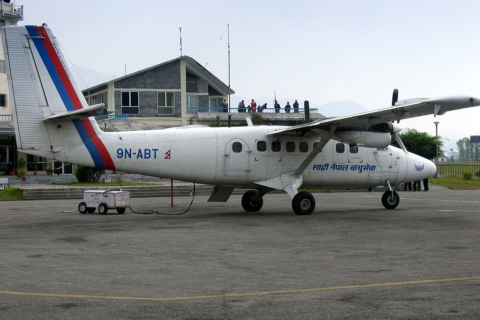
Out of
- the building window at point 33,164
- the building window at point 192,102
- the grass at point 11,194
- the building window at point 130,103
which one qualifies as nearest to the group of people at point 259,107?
the building window at point 192,102

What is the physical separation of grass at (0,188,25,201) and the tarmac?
42.4ft

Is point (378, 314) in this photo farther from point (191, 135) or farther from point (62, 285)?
point (191, 135)

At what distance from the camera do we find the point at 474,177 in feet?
180

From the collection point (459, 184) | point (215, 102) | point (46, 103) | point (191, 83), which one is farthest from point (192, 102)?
point (46, 103)

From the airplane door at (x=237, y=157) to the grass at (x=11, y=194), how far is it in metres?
16.0

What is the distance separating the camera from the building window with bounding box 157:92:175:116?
59.6 metres

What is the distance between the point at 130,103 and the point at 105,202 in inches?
1462

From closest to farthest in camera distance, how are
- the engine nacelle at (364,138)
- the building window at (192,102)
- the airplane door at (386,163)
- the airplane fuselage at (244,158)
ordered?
1. the airplane fuselage at (244,158)
2. the engine nacelle at (364,138)
3. the airplane door at (386,163)
4. the building window at (192,102)

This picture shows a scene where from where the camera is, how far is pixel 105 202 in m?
22.8

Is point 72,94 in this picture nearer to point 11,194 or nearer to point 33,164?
point 11,194

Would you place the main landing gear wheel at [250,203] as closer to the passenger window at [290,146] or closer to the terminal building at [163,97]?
the passenger window at [290,146]

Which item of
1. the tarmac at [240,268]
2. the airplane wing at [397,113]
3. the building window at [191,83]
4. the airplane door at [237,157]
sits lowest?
the tarmac at [240,268]

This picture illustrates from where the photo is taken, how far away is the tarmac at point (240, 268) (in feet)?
25.0

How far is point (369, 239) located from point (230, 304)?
7744 millimetres
